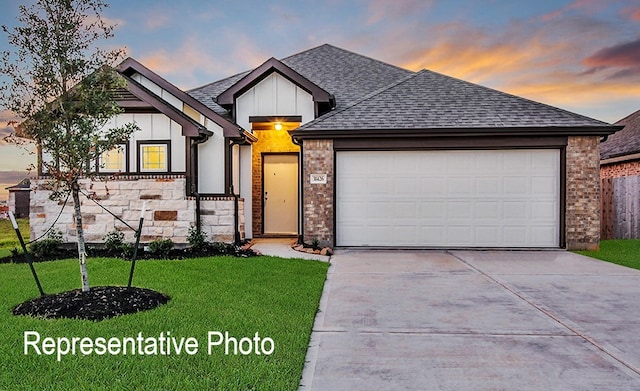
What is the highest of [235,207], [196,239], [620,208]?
[235,207]

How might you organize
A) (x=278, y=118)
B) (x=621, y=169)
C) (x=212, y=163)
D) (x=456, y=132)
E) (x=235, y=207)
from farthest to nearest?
1. (x=621, y=169)
2. (x=278, y=118)
3. (x=212, y=163)
4. (x=235, y=207)
5. (x=456, y=132)

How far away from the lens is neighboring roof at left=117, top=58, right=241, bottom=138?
1071 cm

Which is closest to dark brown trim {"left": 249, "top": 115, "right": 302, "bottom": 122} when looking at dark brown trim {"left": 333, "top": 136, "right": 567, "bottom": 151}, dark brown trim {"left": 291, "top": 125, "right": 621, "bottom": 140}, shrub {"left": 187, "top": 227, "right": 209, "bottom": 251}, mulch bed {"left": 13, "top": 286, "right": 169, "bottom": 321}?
dark brown trim {"left": 291, "top": 125, "right": 621, "bottom": 140}

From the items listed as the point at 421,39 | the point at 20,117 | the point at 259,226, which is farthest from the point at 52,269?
the point at 421,39

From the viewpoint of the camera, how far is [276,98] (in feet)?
42.1

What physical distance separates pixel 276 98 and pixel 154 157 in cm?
365

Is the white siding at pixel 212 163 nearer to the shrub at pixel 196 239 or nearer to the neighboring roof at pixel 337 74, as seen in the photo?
the shrub at pixel 196 239

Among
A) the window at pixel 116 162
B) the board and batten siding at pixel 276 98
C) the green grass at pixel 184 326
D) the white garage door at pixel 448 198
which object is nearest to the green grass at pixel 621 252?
the white garage door at pixel 448 198

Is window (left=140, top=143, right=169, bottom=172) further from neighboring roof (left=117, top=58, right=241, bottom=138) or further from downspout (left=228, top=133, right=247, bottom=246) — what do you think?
downspout (left=228, top=133, right=247, bottom=246)

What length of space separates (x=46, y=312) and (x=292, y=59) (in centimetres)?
1323

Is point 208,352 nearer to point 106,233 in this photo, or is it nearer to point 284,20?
point 106,233

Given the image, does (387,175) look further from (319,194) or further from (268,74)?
(268,74)

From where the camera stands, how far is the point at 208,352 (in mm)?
4016

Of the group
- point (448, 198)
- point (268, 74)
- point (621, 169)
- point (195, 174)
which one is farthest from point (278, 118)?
point (621, 169)
